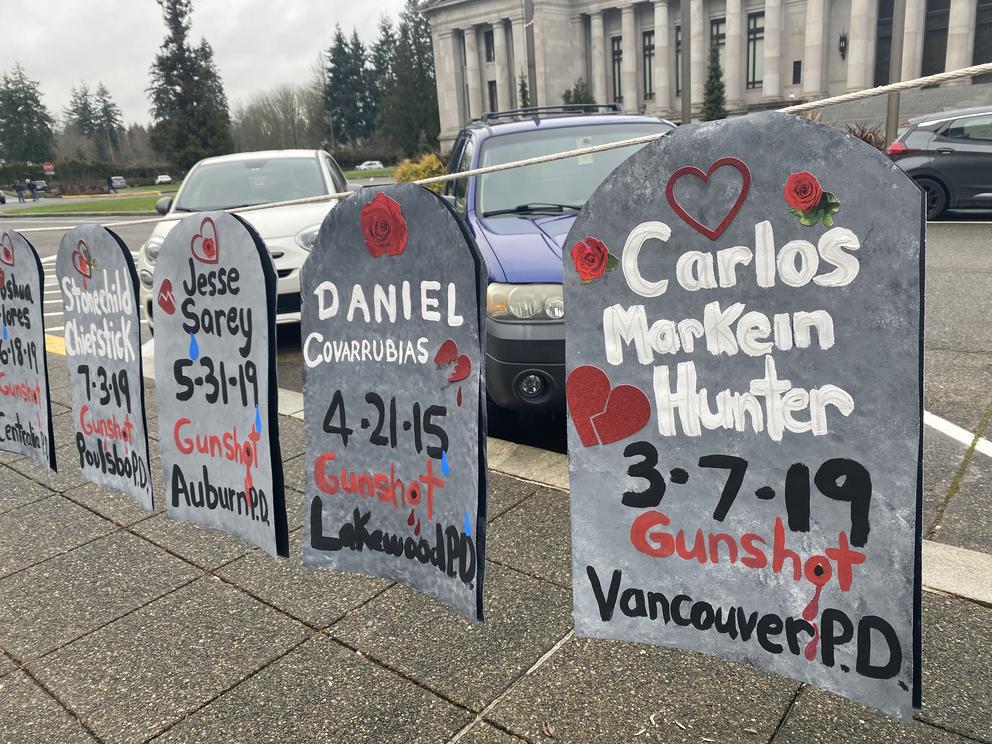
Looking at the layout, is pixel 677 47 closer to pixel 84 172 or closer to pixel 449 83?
pixel 449 83

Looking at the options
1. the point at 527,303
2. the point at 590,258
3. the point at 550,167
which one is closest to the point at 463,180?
the point at 550,167

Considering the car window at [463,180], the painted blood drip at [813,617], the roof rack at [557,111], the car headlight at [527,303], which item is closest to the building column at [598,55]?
the roof rack at [557,111]

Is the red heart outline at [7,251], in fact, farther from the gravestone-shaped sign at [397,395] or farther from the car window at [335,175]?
the car window at [335,175]

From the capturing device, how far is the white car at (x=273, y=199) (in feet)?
22.9

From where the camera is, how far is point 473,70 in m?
64.3

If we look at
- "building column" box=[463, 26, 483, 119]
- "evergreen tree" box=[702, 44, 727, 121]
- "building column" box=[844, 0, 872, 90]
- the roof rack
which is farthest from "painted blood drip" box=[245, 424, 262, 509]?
"building column" box=[463, 26, 483, 119]

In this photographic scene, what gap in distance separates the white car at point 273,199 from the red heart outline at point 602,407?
16.2 ft

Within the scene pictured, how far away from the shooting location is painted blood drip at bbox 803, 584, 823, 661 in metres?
2.02

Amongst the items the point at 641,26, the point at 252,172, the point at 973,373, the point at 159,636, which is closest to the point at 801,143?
the point at 159,636

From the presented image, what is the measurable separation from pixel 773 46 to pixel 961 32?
1029cm

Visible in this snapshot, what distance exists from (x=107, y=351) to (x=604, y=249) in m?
2.64

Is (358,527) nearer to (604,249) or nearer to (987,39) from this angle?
(604,249)

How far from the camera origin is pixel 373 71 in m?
91.4

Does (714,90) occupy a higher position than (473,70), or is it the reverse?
(473,70)
